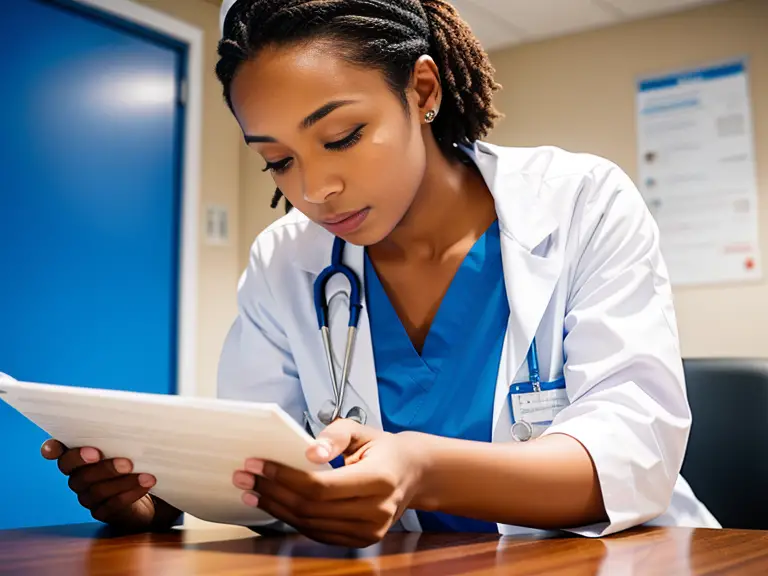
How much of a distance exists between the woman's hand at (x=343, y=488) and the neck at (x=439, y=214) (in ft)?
1.59

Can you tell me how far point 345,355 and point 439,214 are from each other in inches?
9.6

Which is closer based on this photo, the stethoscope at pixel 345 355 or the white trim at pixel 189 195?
the stethoscope at pixel 345 355

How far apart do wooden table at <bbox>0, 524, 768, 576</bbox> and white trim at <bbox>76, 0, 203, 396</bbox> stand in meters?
1.94

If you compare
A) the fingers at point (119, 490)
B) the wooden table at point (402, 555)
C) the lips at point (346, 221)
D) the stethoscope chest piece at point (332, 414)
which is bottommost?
the wooden table at point (402, 555)

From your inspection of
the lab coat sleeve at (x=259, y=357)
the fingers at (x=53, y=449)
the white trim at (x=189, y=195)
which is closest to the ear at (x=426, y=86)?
the lab coat sleeve at (x=259, y=357)

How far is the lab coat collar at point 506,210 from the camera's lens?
101cm

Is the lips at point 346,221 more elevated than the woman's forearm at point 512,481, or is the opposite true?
the lips at point 346,221

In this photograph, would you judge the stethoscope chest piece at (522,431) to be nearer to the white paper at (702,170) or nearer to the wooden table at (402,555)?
the wooden table at (402,555)

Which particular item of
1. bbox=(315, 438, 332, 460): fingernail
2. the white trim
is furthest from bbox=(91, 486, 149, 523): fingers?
the white trim

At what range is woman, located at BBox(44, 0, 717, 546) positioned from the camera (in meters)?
0.72

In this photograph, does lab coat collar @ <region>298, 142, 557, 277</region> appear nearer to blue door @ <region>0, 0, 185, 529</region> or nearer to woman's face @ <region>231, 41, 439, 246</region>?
woman's face @ <region>231, 41, 439, 246</region>

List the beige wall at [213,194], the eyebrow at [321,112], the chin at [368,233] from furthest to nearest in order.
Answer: the beige wall at [213,194], the chin at [368,233], the eyebrow at [321,112]

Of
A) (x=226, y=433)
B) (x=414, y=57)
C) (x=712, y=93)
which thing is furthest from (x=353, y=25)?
(x=712, y=93)

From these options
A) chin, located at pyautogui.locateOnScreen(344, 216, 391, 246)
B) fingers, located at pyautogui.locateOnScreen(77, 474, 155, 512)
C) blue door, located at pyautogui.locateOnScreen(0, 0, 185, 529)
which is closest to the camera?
fingers, located at pyautogui.locateOnScreen(77, 474, 155, 512)
